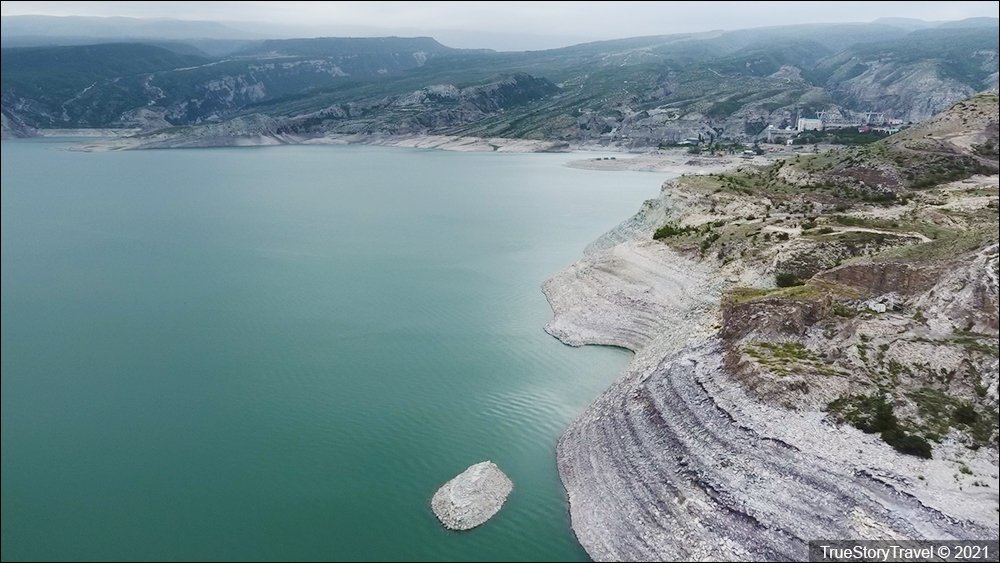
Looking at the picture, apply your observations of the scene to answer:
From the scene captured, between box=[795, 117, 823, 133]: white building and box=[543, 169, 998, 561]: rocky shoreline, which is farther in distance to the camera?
box=[795, 117, 823, 133]: white building

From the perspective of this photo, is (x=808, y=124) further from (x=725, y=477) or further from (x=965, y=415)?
(x=725, y=477)

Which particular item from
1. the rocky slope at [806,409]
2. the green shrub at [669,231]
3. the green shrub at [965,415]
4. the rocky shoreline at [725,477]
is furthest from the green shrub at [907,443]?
the green shrub at [669,231]

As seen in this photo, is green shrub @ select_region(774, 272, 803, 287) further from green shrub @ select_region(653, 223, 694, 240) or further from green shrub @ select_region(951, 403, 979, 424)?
green shrub @ select_region(951, 403, 979, 424)

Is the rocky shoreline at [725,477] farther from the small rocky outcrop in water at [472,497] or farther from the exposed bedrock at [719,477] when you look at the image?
the small rocky outcrop in water at [472,497]

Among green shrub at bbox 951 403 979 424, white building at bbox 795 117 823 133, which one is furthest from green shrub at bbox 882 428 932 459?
white building at bbox 795 117 823 133

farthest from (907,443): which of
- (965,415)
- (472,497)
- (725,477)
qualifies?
(472,497)
